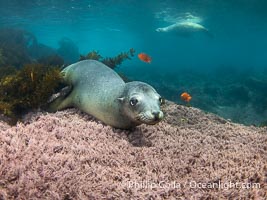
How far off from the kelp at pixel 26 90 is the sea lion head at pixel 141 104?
2049 millimetres

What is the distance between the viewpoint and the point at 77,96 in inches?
222

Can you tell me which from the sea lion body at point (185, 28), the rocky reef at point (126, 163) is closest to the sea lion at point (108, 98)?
the rocky reef at point (126, 163)

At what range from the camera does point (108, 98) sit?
4910 mm

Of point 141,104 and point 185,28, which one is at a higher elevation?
point 141,104

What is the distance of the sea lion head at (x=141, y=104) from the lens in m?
3.99

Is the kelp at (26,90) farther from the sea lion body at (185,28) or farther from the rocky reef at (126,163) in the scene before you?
the sea lion body at (185,28)

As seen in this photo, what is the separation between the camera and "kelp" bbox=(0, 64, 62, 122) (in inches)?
207

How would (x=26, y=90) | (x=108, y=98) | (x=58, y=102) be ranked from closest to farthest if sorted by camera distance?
(x=108, y=98) < (x=26, y=90) < (x=58, y=102)

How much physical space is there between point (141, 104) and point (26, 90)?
2823 millimetres

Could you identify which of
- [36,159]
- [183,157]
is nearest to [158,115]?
[183,157]

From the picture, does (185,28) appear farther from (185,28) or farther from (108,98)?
(108,98)

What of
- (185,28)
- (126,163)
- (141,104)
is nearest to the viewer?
(126,163)

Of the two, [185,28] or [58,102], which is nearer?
[58,102]

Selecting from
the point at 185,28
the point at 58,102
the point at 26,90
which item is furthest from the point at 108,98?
the point at 185,28
